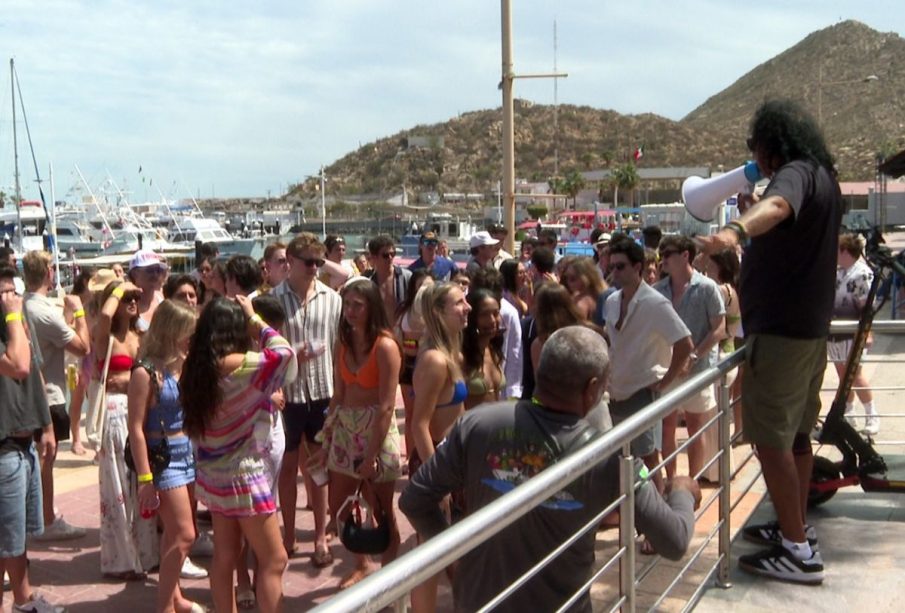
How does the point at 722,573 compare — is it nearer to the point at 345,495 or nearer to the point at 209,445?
the point at 345,495

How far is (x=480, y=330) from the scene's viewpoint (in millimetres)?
4648

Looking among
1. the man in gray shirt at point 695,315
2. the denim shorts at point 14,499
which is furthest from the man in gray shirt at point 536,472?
the man in gray shirt at point 695,315

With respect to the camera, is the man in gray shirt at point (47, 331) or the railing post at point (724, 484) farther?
the man in gray shirt at point (47, 331)

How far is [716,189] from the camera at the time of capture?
12.8 ft

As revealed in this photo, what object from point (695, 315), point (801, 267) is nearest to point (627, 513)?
point (801, 267)

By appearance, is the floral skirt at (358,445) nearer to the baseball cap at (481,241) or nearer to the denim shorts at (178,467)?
the denim shorts at (178,467)

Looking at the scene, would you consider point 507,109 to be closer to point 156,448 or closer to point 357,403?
point 357,403

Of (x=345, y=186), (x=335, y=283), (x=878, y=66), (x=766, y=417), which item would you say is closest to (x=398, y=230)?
(x=335, y=283)

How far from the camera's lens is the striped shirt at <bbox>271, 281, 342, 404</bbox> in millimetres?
5387

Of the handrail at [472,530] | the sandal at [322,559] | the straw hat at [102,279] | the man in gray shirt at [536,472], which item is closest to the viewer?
the handrail at [472,530]

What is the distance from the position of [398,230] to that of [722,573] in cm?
6664

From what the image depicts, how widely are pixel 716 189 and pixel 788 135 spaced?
38cm

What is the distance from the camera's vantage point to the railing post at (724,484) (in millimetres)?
3867

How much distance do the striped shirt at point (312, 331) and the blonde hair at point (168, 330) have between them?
3.72 ft
